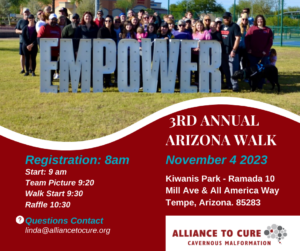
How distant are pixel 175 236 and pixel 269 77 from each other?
747 cm

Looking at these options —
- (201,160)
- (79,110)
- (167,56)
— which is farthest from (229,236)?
(167,56)

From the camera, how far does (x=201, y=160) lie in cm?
346

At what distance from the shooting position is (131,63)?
9.28 metres

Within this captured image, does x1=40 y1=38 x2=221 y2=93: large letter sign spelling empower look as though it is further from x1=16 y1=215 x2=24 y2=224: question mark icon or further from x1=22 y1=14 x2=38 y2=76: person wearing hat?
x1=16 y1=215 x2=24 y2=224: question mark icon

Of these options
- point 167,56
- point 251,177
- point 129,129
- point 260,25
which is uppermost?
point 260,25

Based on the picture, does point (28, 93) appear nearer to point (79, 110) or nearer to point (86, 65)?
point (86, 65)

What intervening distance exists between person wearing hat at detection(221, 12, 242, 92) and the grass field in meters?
0.49

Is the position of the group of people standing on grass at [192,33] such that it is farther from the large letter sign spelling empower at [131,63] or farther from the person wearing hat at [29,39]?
the person wearing hat at [29,39]

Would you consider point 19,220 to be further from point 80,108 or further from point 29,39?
point 29,39

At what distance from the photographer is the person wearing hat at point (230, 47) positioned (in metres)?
9.71

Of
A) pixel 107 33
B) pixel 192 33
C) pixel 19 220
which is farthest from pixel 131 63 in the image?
pixel 19 220

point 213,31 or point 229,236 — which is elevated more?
point 213,31

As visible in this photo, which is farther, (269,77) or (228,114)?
(269,77)

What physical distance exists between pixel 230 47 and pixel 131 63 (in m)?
2.31
